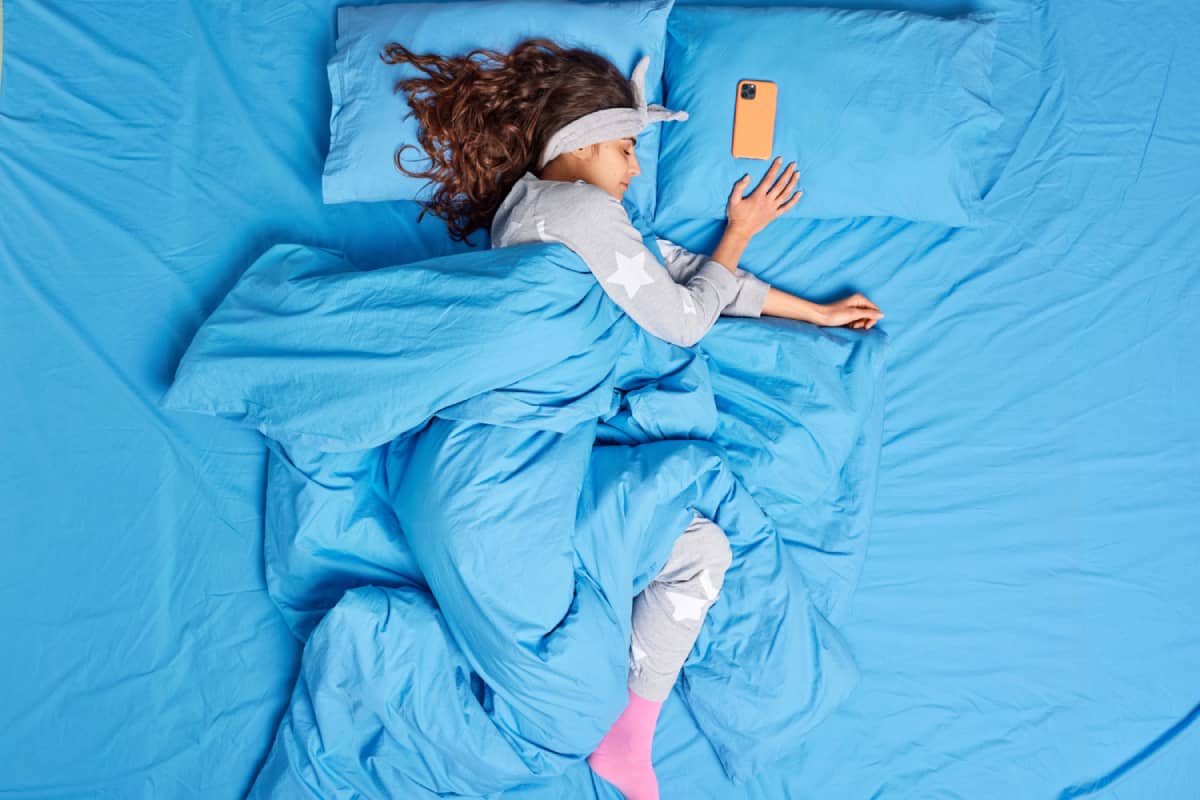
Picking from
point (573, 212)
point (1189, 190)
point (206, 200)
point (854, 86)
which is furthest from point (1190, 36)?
point (206, 200)

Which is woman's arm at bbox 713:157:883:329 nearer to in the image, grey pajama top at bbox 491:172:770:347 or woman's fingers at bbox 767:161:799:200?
woman's fingers at bbox 767:161:799:200

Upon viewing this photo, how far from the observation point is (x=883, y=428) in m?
1.49

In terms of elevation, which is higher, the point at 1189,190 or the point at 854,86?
the point at 854,86

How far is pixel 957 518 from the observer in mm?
1465

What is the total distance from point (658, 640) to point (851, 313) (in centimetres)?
62

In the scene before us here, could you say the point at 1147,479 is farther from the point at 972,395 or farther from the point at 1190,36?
the point at 1190,36

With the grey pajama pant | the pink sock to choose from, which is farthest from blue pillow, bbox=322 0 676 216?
the pink sock

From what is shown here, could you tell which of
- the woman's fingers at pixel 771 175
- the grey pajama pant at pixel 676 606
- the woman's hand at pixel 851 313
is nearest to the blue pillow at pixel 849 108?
the woman's fingers at pixel 771 175

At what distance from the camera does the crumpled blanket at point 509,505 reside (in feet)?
4.03

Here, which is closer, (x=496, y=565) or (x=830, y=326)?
(x=496, y=565)

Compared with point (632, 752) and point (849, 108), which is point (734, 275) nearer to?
point (849, 108)

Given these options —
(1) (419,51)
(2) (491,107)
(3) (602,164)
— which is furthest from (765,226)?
(1) (419,51)

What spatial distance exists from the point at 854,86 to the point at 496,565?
0.94 meters

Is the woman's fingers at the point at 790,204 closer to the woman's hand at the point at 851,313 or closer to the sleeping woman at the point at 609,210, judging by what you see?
the sleeping woman at the point at 609,210
